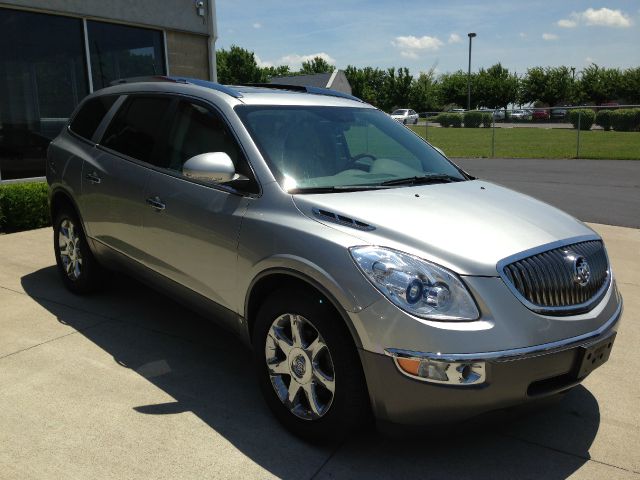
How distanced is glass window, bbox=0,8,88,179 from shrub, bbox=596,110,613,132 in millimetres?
32593

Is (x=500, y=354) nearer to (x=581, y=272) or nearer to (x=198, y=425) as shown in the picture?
(x=581, y=272)

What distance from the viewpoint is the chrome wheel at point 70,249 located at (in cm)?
506

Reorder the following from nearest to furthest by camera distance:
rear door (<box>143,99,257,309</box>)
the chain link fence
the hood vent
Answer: the hood vent
rear door (<box>143,99,257,309</box>)
the chain link fence

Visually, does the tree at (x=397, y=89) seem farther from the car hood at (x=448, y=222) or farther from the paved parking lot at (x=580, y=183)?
the car hood at (x=448, y=222)

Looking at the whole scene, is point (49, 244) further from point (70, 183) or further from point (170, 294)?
point (170, 294)

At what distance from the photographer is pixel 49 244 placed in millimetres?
7258

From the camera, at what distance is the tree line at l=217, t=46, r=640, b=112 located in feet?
205

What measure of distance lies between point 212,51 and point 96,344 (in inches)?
373

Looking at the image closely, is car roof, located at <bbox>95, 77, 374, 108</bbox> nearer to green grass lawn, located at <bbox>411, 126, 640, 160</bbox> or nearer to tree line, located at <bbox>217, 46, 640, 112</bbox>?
green grass lawn, located at <bbox>411, 126, 640, 160</bbox>

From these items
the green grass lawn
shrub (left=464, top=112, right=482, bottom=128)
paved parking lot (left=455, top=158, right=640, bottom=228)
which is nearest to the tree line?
shrub (left=464, top=112, right=482, bottom=128)

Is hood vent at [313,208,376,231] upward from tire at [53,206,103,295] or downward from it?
upward

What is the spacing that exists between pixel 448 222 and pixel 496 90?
7351 cm

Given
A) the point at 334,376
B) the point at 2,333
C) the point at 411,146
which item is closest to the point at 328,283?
the point at 334,376

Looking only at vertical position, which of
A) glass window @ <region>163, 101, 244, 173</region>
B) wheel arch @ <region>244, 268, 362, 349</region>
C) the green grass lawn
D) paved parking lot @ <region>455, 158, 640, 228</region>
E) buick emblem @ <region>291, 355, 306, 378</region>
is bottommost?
paved parking lot @ <region>455, 158, 640, 228</region>
